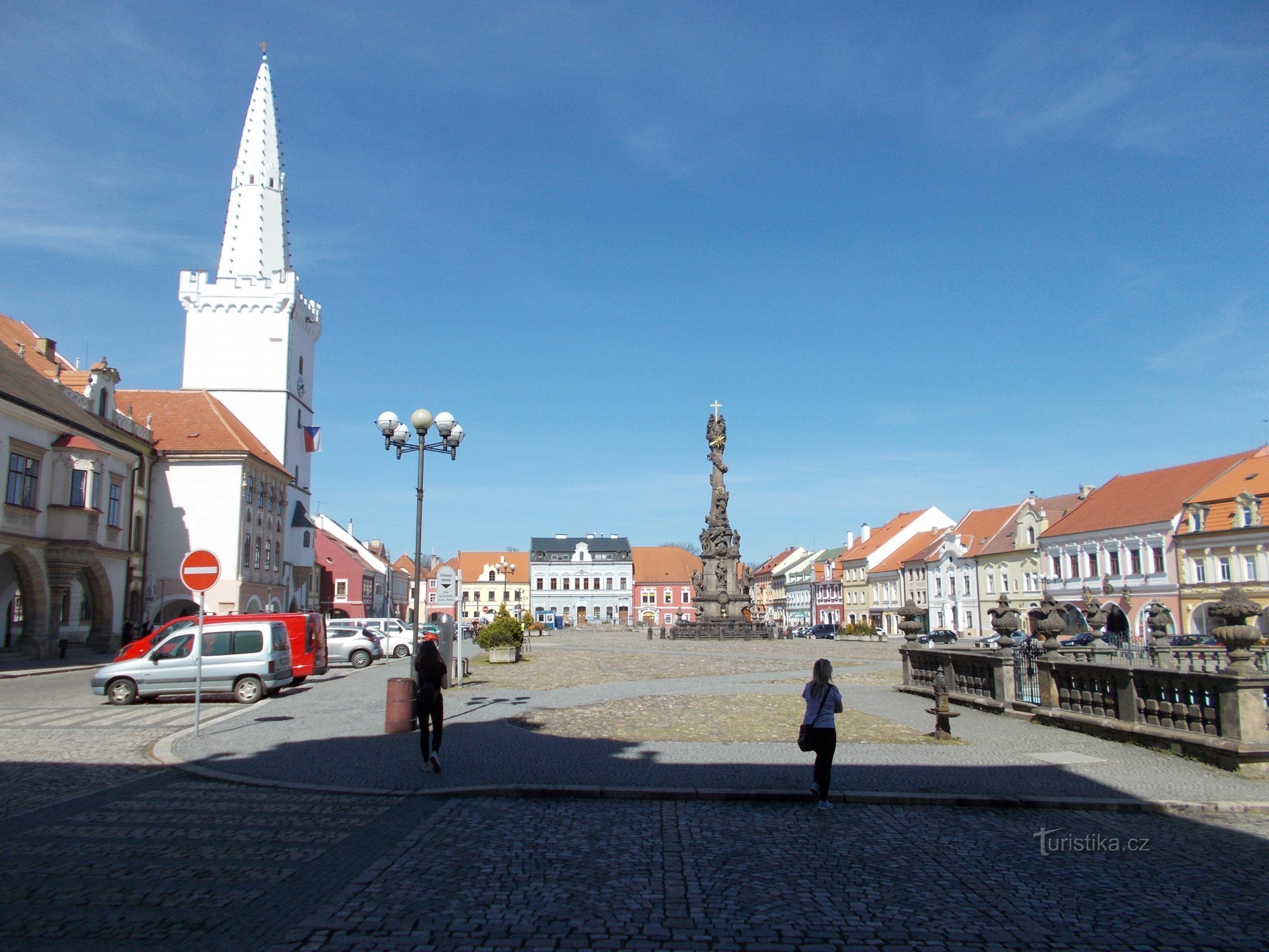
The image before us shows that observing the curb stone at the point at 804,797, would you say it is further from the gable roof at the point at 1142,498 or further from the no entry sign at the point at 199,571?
the gable roof at the point at 1142,498

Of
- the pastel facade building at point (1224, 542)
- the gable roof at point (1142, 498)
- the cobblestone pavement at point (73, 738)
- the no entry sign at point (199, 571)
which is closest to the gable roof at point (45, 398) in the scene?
the cobblestone pavement at point (73, 738)

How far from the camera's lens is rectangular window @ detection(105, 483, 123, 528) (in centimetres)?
3947

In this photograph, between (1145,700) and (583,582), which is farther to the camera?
(583,582)

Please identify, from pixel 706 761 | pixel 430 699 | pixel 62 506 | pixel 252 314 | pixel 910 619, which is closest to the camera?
pixel 430 699

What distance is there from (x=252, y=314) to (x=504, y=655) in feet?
126

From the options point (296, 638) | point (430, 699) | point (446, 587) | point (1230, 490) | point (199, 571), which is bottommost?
point (430, 699)

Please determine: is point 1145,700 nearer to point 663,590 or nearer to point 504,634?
point 504,634

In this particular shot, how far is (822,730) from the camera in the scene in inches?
358

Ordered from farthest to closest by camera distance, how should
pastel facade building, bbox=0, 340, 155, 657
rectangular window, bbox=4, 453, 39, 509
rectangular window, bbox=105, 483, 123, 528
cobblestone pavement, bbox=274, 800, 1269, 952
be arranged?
rectangular window, bbox=105, 483, 123, 528 → pastel facade building, bbox=0, 340, 155, 657 → rectangular window, bbox=4, 453, 39, 509 → cobblestone pavement, bbox=274, 800, 1269, 952

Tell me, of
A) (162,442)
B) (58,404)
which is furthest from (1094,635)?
(162,442)

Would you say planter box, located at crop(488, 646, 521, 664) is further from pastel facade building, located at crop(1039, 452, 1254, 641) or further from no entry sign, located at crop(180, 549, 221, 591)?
pastel facade building, located at crop(1039, 452, 1254, 641)

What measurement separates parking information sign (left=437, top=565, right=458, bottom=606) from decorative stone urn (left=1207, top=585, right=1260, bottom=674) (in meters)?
14.8

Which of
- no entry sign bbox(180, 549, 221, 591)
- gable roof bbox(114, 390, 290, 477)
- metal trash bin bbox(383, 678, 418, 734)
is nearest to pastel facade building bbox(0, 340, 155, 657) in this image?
gable roof bbox(114, 390, 290, 477)

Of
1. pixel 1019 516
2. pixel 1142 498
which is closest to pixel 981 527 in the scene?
pixel 1019 516
